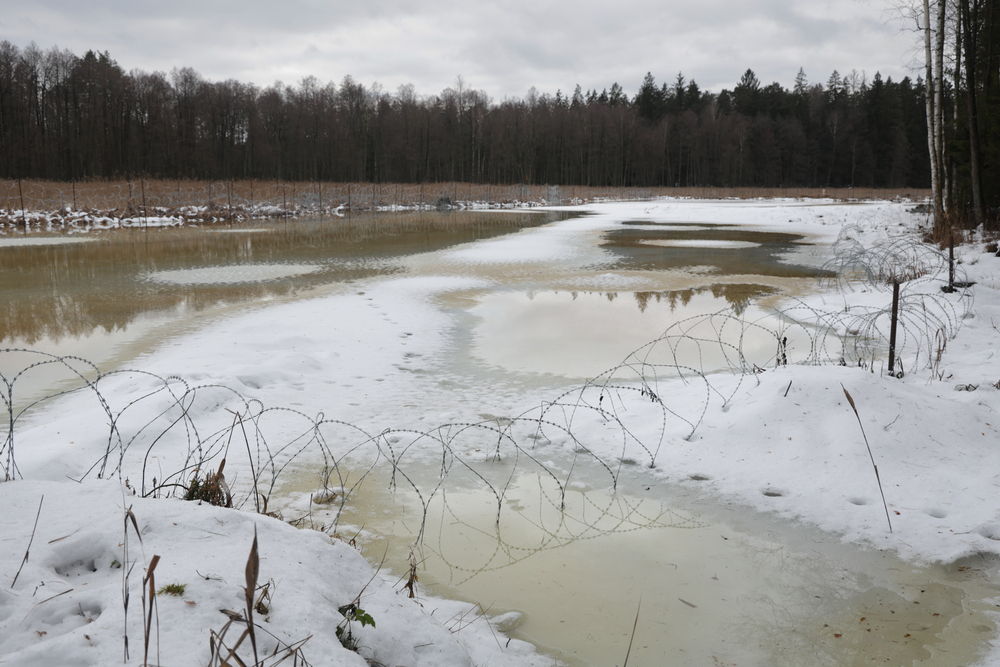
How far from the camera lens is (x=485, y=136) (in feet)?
301

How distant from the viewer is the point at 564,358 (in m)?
9.02

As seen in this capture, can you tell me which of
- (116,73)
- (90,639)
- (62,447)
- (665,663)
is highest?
(116,73)

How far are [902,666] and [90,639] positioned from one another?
3335 millimetres

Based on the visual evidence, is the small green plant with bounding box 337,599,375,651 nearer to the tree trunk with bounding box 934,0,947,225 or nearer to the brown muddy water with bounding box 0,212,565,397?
the brown muddy water with bounding box 0,212,565,397

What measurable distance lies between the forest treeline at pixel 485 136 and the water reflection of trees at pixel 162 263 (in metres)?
51.9

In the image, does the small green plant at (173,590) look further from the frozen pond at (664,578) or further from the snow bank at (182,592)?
the frozen pond at (664,578)

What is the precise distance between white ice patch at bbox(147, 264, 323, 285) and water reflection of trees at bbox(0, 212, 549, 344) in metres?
0.39

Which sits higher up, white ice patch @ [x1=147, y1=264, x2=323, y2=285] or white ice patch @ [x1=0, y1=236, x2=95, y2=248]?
white ice patch @ [x1=0, y1=236, x2=95, y2=248]

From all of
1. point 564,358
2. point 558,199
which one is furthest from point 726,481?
point 558,199

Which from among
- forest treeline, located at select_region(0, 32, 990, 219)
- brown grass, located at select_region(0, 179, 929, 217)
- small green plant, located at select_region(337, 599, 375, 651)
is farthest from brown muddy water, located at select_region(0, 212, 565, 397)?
forest treeline, located at select_region(0, 32, 990, 219)

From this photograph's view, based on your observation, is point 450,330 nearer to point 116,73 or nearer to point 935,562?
point 935,562

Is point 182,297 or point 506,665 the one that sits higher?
point 182,297

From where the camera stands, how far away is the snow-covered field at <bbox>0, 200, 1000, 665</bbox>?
2.45 meters

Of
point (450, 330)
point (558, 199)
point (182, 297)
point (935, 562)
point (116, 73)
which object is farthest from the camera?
point (116, 73)
